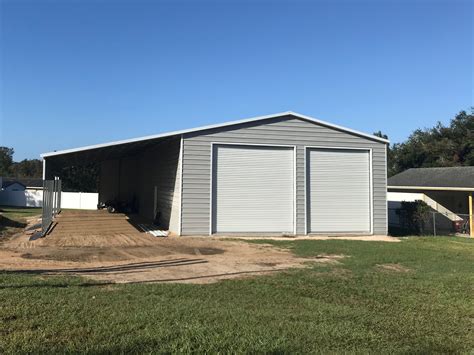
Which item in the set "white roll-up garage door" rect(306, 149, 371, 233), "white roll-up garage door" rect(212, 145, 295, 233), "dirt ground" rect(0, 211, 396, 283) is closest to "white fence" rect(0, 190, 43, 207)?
"dirt ground" rect(0, 211, 396, 283)

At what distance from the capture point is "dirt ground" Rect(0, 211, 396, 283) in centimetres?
967

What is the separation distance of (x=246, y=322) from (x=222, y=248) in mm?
8905

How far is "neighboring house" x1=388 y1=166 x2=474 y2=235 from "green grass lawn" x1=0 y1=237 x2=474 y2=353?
1879 cm

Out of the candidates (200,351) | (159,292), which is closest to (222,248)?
(159,292)

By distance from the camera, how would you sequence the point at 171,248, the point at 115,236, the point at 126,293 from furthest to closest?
1. the point at 115,236
2. the point at 171,248
3. the point at 126,293

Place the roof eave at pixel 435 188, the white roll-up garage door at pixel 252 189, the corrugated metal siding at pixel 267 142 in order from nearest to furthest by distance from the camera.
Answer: the corrugated metal siding at pixel 267 142 < the white roll-up garage door at pixel 252 189 < the roof eave at pixel 435 188

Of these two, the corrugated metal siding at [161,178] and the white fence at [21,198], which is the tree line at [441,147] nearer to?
the corrugated metal siding at [161,178]

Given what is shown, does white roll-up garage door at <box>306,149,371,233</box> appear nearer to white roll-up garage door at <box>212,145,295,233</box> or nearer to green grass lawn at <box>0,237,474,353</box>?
white roll-up garage door at <box>212,145,295,233</box>

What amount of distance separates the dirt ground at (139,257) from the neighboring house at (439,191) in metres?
16.1

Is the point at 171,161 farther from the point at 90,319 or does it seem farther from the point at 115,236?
the point at 90,319

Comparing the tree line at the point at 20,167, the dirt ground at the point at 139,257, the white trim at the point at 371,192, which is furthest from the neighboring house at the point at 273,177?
the tree line at the point at 20,167

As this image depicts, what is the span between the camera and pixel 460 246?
1748 centimetres

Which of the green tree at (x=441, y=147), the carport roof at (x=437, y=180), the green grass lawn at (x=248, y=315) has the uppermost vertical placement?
the green tree at (x=441, y=147)

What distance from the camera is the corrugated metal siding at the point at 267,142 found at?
688 inches
